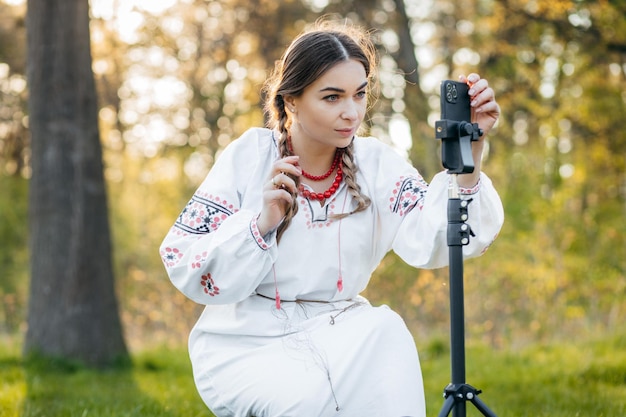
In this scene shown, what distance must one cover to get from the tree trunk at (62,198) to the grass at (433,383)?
0.94ft

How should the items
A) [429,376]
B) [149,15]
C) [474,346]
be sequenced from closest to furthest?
[429,376] < [474,346] < [149,15]

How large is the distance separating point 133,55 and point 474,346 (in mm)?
7741

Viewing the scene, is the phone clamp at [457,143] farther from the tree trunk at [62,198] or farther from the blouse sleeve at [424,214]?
the tree trunk at [62,198]

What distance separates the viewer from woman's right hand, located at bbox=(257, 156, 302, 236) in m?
2.42

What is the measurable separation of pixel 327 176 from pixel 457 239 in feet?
2.20

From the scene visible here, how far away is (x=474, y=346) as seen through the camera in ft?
21.4

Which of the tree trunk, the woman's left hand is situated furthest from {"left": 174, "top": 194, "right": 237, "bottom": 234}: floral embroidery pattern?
the tree trunk

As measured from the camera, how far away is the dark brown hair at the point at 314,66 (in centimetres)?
262

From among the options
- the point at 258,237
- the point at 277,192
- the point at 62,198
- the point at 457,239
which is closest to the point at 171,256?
the point at 258,237

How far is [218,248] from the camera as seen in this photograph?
2.47 meters

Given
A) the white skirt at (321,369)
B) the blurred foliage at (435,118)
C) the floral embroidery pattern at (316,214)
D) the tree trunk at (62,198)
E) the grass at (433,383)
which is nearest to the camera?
the white skirt at (321,369)

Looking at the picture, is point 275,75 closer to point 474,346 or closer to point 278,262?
point 278,262

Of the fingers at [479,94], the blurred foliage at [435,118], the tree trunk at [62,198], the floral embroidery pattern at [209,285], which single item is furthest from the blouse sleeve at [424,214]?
the blurred foliage at [435,118]

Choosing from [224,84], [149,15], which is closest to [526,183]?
[224,84]
